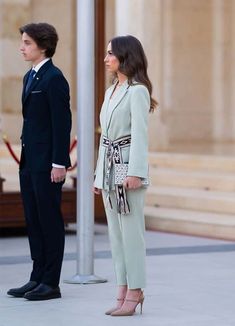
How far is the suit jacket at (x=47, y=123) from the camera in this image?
846cm

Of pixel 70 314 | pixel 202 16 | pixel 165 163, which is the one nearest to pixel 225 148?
pixel 165 163

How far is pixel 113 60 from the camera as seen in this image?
311 inches

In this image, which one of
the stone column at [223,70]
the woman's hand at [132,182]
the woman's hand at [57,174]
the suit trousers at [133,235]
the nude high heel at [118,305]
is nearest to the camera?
the woman's hand at [132,182]

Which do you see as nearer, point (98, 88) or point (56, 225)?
point (56, 225)

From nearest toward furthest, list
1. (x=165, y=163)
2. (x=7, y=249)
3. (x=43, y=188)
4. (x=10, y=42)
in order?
(x=43, y=188)
(x=7, y=249)
(x=165, y=163)
(x=10, y=42)

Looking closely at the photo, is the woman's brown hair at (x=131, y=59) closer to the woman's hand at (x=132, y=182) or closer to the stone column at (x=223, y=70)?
the woman's hand at (x=132, y=182)

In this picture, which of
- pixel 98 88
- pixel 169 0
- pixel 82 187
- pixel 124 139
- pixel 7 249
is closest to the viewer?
pixel 124 139

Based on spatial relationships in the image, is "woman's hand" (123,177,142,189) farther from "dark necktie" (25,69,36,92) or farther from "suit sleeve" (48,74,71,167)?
"dark necktie" (25,69,36,92)

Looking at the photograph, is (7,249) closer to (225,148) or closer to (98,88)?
(98,88)

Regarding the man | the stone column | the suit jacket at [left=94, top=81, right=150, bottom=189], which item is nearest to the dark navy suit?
the man

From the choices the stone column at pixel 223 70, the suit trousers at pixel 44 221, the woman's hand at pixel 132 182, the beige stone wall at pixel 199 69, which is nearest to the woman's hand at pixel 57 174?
the suit trousers at pixel 44 221

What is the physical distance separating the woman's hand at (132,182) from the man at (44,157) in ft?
2.76

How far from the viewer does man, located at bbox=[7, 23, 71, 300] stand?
8500 mm

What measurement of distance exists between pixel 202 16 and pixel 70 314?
607 inches
